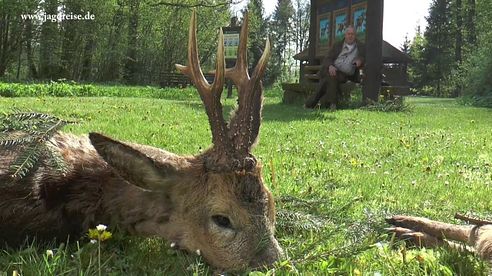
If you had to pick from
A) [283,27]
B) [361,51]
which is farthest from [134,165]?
[283,27]

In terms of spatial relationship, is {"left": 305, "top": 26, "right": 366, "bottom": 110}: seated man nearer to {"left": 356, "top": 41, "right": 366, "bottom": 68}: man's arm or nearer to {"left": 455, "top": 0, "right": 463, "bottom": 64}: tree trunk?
{"left": 356, "top": 41, "right": 366, "bottom": 68}: man's arm

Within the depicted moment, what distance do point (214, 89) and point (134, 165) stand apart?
565 mm

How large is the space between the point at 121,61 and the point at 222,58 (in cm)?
4155

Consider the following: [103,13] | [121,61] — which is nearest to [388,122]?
[103,13]

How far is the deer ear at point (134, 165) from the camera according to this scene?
104 inches

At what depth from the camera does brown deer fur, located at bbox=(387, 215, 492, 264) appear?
9.52 feet

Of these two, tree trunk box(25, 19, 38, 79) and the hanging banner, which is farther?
tree trunk box(25, 19, 38, 79)

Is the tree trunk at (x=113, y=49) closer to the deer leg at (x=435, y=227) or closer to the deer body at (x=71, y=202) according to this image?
the deer body at (x=71, y=202)

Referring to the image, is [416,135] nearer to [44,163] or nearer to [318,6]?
[44,163]

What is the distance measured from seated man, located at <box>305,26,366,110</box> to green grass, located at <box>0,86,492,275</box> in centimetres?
413

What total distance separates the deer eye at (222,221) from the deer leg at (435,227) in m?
1.34

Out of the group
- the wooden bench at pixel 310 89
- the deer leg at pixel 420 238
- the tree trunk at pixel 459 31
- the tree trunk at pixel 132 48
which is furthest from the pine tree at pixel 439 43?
the deer leg at pixel 420 238

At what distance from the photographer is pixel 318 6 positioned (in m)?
19.1

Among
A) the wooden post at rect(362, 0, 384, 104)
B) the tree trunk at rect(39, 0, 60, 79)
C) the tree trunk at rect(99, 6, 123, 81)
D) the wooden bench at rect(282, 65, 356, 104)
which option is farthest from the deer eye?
the tree trunk at rect(99, 6, 123, 81)
